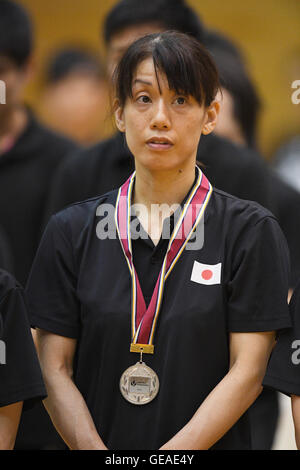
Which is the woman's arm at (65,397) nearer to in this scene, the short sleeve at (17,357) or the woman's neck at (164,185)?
the short sleeve at (17,357)

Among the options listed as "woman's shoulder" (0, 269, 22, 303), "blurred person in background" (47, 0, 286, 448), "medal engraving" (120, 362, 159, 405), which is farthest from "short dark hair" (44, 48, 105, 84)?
"medal engraving" (120, 362, 159, 405)

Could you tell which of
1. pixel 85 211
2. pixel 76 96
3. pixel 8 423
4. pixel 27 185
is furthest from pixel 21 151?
pixel 76 96

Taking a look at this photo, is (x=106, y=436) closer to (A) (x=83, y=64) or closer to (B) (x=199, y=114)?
(B) (x=199, y=114)

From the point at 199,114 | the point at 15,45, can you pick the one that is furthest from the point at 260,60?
the point at 199,114

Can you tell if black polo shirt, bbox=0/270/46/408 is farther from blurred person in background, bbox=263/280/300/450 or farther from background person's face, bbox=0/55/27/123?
background person's face, bbox=0/55/27/123

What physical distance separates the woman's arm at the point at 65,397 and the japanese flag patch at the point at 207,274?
377mm

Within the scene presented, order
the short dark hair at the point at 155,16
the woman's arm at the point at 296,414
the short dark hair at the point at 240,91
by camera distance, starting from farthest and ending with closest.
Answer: the short dark hair at the point at 240,91
the short dark hair at the point at 155,16
the woman's arm at the point at 296,414

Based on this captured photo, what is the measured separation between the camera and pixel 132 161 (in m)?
3.06

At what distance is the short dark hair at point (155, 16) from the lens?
3.27 meters

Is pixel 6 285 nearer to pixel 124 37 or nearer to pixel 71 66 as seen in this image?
pixel 124 37

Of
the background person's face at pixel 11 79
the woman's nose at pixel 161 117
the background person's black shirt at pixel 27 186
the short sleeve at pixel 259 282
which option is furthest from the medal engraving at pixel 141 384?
the background person's face at pixel 11 79

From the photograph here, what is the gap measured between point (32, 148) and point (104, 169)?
811 millimetres

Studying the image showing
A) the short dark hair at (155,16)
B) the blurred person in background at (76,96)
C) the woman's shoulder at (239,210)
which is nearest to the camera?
the woman's shoulder at (239,210)

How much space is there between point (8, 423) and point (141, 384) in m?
0.34
